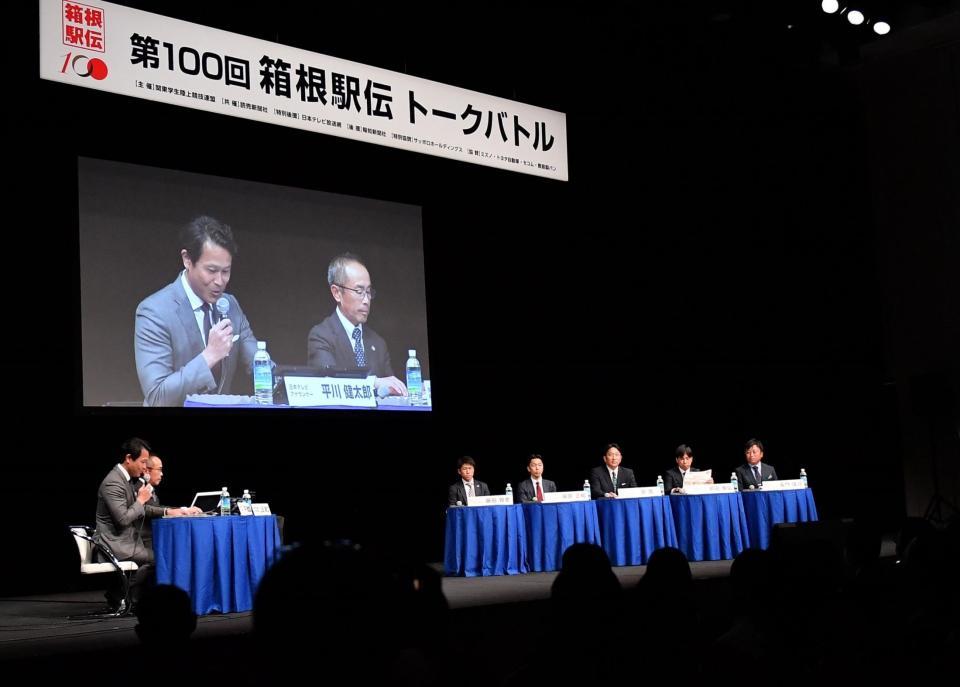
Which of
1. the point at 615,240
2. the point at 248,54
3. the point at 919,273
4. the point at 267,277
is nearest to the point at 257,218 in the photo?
the point at 267,277

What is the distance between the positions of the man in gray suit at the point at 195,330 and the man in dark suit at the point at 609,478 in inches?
111

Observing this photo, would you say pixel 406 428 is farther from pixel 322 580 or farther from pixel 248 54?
pixel 322 580

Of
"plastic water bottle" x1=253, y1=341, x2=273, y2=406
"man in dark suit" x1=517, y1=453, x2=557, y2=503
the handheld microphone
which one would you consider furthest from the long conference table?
the handheld microphone

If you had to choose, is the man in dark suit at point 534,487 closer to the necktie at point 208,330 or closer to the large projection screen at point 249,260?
the large projection screen at point 249,260

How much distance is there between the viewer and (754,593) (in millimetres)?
1835

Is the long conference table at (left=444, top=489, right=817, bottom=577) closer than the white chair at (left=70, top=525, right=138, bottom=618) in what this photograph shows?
No

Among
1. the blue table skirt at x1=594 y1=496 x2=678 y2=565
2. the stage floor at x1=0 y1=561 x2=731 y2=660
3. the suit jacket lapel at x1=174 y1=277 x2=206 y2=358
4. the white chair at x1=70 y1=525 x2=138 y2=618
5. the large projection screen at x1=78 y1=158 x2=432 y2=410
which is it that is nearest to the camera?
the stage floor at x1=0 y1=561 x2=731 y2=660

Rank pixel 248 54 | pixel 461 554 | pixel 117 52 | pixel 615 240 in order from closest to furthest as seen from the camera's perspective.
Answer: pixel 117 52 < pixel 248 54 < pixel 461 554 < pixel 615 240

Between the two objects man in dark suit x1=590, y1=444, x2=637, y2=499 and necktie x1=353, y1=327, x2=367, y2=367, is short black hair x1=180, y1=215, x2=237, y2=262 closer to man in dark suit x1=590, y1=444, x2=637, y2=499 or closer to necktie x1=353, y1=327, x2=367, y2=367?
necktie x1=353, y1=327, x2=367, y2=367

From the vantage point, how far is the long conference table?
7.20m

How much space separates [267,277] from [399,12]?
87.1 inches

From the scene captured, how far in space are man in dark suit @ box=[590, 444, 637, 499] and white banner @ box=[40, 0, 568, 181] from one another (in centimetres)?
226

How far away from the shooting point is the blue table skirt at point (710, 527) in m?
7.57

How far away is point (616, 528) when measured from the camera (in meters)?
7.42
